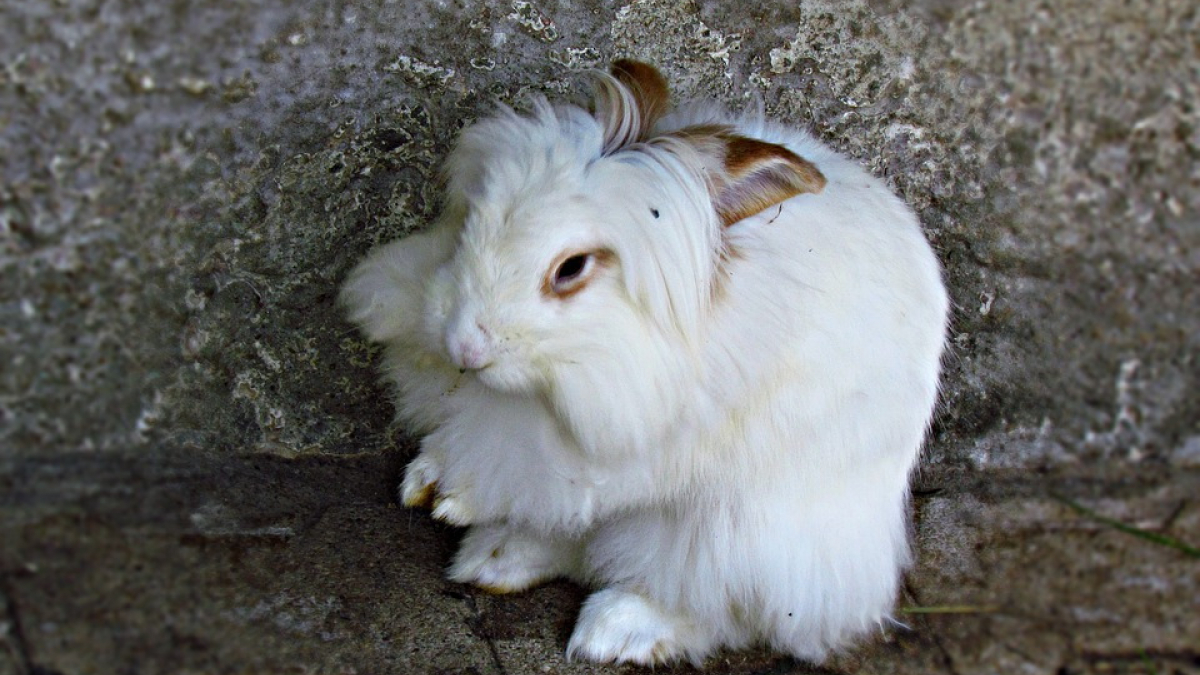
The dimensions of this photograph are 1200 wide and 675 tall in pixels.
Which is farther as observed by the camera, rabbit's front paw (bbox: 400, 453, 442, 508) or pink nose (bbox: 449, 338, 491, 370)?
rabbit's front paw (bbox: 400, 453, 442, 508)

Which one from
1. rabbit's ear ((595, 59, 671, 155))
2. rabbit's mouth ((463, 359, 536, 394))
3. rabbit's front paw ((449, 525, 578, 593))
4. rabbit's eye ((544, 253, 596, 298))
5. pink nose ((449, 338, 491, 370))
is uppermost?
rabbit's ear ((595, 59, 671, 155))

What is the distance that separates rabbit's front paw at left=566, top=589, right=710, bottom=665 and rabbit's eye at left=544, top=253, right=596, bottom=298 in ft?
3.16

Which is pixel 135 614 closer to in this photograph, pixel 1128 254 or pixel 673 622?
pixel 673 622

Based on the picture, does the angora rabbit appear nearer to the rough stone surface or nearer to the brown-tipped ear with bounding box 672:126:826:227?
the brown-tipped ear with bounding box 672:126:826:227

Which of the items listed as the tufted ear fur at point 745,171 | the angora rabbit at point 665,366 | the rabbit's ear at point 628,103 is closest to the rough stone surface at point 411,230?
the angora rabbit at point 665,366

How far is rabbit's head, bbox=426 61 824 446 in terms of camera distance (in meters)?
2.25

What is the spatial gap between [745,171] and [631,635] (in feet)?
4.04

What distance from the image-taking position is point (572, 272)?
91.0 inches

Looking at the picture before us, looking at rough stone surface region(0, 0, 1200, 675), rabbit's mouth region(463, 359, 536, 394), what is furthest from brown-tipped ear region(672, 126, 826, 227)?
rough stone surface region(0, 0, 1200, 675)

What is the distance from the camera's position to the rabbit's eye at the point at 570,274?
228 centimetres

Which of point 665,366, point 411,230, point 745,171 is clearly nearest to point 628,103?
point 745,171

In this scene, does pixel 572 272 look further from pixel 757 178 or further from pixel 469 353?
pixel 757 178

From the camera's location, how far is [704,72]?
10.6 feet

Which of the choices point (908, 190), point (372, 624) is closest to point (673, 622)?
point (372, 624)
